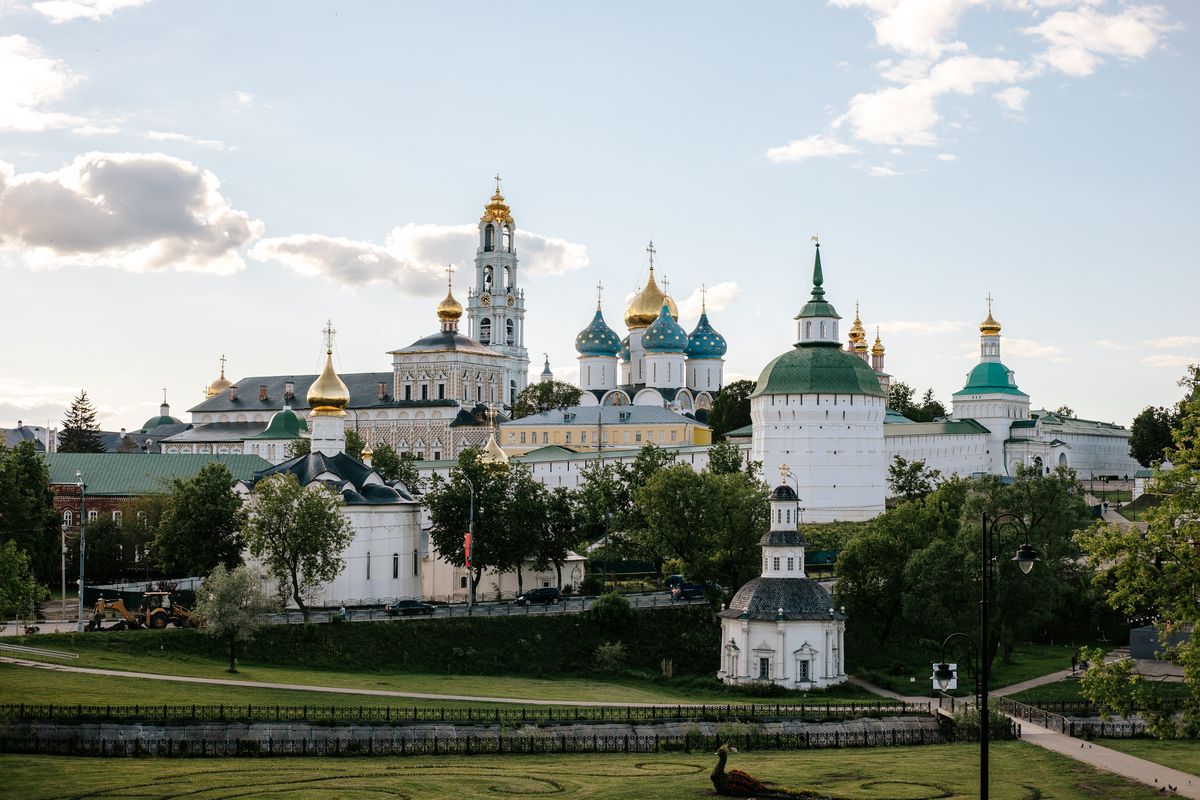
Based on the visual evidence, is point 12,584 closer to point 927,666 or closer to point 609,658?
point 609,658

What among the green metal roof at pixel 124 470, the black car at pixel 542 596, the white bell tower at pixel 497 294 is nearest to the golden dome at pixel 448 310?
the white bell tower at pixel 497 294

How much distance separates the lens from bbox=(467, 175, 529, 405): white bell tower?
149375 millimetres

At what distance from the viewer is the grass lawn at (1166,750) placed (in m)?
35.1

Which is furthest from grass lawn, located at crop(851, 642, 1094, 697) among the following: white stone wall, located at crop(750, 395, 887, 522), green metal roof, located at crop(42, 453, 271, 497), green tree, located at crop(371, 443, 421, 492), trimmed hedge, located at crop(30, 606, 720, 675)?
green metal roof, located at crop(42, 453, 271, 497)

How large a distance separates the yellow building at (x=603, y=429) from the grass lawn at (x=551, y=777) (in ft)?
245

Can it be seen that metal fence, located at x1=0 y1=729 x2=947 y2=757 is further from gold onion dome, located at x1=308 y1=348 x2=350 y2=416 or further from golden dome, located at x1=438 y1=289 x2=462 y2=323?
golden dome, located at x1=438 y1=289 x2=462 y2=323

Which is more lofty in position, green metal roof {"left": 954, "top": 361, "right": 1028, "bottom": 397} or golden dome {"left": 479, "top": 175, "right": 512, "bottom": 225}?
golden dome {"left": 479, "top": 175, "right": 512, "bottom": 225}

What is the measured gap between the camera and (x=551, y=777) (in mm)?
33531

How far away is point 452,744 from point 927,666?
2678cm

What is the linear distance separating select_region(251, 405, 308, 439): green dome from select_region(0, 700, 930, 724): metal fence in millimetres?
85313

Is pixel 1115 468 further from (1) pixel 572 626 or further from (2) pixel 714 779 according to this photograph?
(2) pixel 714 779

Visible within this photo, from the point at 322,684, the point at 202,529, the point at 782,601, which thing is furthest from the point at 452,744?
the point at 202,529

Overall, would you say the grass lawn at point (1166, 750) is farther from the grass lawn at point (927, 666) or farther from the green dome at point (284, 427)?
the green dome at point (284, 427)

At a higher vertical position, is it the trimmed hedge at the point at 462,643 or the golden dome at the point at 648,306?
the golden dome at the point at 648,306
